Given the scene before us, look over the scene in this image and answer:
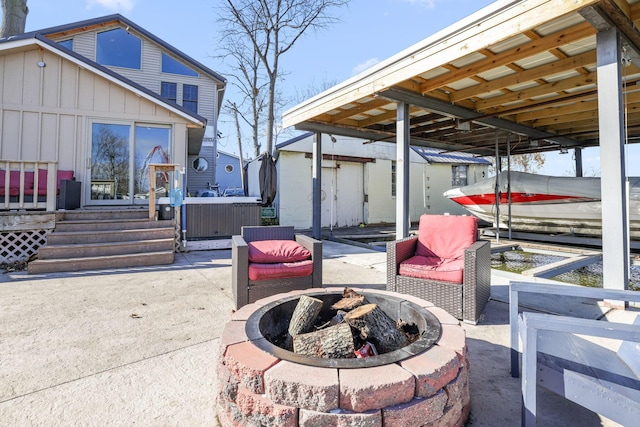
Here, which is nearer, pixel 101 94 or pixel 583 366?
pixel 583 366

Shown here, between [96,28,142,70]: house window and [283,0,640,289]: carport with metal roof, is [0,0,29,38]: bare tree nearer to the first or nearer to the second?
[96,28,142,70]: house window

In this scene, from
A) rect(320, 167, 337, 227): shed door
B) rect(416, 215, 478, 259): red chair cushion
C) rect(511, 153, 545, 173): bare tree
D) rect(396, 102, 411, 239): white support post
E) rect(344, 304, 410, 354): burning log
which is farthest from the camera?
rect(511, 153, 545, 173): bare tree

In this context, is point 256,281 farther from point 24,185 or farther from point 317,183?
point 24,185

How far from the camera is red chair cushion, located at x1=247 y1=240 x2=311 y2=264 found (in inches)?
122

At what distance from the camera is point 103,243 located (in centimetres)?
521

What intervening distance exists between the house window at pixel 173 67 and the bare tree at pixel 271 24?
2959 millimetres

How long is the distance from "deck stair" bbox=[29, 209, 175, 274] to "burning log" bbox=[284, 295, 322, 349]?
411 cm

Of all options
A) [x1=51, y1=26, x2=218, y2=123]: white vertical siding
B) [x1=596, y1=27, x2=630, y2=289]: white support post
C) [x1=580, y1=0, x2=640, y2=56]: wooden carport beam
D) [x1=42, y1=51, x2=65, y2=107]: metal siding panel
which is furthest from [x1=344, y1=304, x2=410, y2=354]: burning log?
[x1=51, y1=26, x2=218, y2=123]: white vertical siding

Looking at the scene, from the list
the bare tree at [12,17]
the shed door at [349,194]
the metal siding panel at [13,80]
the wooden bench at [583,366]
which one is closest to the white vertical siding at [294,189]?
the shed door at [349,194]

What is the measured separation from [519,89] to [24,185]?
8696mm

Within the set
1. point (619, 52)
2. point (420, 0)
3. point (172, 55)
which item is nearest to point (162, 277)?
point (619, 52)

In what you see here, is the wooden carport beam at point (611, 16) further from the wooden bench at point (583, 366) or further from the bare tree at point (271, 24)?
the bare tree at point (271, 24)

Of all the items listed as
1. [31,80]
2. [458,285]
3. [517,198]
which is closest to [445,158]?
[517,198]

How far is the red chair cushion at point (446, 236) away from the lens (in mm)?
3285
